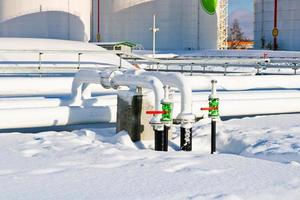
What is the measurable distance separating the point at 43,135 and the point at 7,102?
6.49 ft

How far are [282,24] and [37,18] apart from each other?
16185 mm

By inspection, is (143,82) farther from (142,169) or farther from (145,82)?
(142,169)

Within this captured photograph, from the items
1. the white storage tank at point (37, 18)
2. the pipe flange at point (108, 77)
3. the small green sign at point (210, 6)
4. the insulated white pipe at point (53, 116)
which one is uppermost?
the small green sign at point (210, 6)

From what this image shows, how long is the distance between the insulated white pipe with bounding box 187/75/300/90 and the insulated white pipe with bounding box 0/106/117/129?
5.33m

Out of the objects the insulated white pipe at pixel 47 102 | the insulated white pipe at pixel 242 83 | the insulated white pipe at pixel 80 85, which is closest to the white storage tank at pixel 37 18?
the insulated white pipe at pixel 242 83

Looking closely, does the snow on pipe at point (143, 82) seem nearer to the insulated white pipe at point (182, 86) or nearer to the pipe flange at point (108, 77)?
the pipe flange at point (108, 77)

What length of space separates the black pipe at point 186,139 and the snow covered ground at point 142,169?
0.17 meters

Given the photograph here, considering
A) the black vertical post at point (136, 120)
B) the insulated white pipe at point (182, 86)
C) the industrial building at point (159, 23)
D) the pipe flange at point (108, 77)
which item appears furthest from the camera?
the industrial building at point (159, 23)

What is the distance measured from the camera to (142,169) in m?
4.99

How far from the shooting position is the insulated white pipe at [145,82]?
684cm

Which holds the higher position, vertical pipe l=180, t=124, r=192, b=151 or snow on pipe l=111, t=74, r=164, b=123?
snow on pipe l=111, t=74, r=164, b=123

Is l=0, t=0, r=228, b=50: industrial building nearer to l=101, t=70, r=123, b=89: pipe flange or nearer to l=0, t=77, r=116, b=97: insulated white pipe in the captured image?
l=0, t=77, r=116, b=97: insulated white pipe

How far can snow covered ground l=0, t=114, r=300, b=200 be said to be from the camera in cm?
418

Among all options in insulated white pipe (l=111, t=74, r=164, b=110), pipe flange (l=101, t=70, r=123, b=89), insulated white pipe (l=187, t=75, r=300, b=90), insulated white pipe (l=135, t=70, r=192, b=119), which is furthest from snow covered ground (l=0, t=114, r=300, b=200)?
insulated white pipe (l=187, t=75, r=300, b=90)
